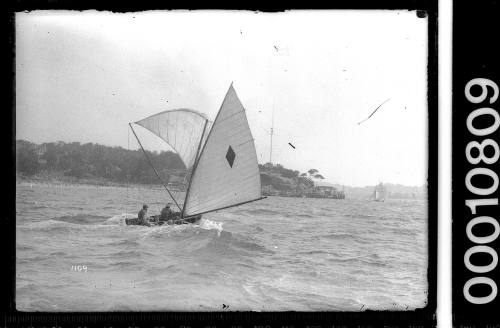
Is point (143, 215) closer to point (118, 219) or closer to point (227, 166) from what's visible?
point (118, 219)

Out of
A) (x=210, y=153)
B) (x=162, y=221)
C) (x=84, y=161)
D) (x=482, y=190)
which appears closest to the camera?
(x=482, y=190)

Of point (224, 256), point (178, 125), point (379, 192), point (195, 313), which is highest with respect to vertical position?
point (178, 125)

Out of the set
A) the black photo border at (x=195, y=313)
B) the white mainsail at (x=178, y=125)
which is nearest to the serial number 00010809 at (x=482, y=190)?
the black photo border at (x=195, y=313)

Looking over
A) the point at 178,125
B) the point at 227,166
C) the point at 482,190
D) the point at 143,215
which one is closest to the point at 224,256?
the point at 143,215

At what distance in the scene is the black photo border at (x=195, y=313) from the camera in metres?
3.03

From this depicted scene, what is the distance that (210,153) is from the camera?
347 centimetres

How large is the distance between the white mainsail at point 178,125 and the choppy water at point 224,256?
409mm

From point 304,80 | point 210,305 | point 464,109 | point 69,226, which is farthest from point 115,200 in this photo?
point 464,109

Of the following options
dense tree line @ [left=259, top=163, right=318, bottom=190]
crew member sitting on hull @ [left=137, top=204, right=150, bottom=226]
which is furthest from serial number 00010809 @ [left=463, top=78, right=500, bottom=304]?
crew member sitting on hull @ [left=137, top=204, right=150, bottom=226]

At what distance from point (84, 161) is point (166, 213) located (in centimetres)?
66

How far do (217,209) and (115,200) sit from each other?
0.71 metres

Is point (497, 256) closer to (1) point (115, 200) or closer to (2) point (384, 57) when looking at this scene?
(2) point (384, 57)

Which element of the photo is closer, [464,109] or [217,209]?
[464,109]

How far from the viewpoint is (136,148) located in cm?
314
